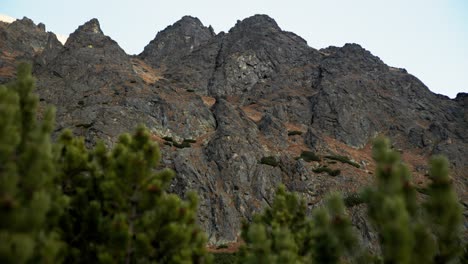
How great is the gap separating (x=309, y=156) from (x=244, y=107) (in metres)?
26.8

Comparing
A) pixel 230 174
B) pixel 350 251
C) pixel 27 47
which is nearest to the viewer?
pixel 350 251

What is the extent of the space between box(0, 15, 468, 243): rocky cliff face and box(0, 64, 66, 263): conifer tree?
93.4 feet

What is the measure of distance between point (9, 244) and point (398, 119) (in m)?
76.0

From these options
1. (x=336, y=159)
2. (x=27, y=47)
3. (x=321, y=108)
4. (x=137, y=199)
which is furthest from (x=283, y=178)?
(x=27, y=47)

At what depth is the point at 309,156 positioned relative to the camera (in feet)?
166

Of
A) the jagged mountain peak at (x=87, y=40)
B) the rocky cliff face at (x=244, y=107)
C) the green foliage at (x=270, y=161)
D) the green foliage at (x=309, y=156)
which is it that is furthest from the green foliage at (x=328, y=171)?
the jagged mountain peak at (x=87, y=40)

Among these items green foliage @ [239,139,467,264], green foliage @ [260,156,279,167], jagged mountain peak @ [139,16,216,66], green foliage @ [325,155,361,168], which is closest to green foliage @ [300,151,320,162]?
green foliage @ [325,155,361,168]

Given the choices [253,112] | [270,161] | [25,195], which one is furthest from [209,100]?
[25,195]

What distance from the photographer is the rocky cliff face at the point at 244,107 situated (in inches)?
1710

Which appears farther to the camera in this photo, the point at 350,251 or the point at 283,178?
the point at 283,178

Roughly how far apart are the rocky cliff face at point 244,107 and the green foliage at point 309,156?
4.03ft

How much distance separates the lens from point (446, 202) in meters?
8.60

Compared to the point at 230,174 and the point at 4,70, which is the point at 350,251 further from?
the point at 4,70

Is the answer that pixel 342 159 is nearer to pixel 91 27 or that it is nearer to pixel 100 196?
pixel 100 196
